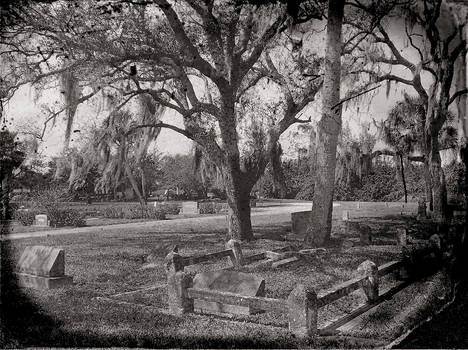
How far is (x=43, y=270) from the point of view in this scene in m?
8.26

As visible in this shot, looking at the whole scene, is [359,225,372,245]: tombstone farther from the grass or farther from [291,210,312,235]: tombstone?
[291,210,312,235]: tombstone

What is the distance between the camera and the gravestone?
6320 mm

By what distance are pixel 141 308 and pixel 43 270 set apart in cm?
262

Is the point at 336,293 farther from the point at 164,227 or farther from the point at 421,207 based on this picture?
the point at 164,227

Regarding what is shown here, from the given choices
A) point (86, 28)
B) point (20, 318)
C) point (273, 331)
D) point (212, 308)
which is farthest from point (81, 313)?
point (86, 28)

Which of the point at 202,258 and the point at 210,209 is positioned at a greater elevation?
the point at 210,209

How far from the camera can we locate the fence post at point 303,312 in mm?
5191

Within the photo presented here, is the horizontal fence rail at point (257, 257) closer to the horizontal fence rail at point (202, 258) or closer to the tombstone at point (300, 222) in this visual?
the horizontal fence rail at point (202, 258)

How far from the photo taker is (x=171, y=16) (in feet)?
35.0

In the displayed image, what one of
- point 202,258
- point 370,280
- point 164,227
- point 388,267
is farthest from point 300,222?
point 370,280

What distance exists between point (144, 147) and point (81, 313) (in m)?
7.33

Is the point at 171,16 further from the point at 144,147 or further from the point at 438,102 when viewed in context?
the point at 438,102

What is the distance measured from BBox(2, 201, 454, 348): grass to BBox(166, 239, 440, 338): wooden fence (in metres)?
0.23

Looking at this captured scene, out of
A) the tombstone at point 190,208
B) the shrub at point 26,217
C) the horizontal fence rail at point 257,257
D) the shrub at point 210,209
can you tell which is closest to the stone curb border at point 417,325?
the horizontal fence rail at point 257,257
